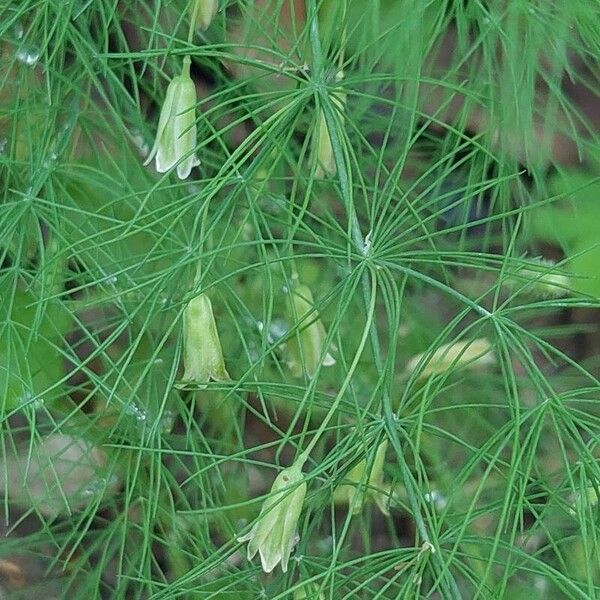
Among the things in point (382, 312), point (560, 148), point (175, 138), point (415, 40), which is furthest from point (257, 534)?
point (560, 148)

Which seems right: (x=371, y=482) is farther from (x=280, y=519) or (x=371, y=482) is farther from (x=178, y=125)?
(x=178, y=125)

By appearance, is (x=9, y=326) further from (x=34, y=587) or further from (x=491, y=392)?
(x=491, y=392)

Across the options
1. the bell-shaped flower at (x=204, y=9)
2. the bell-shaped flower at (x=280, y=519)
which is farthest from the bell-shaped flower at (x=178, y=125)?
the bell-shaped flower at (x=280, y=519)

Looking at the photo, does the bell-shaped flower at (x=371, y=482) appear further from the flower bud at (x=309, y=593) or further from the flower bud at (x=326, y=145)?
the flower bud at (x=326, y=145)

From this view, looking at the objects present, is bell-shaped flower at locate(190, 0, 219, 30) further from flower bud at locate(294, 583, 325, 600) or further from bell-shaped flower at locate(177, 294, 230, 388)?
flower bud at locate(294, 583, 325, 600)

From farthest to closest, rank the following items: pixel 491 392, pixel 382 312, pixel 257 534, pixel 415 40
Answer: pixel 382 312 → pixel 491 392 → pixel 415 40 → pixel 257 534

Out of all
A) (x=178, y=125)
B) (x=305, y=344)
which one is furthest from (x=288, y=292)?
(x=178, y=125)
